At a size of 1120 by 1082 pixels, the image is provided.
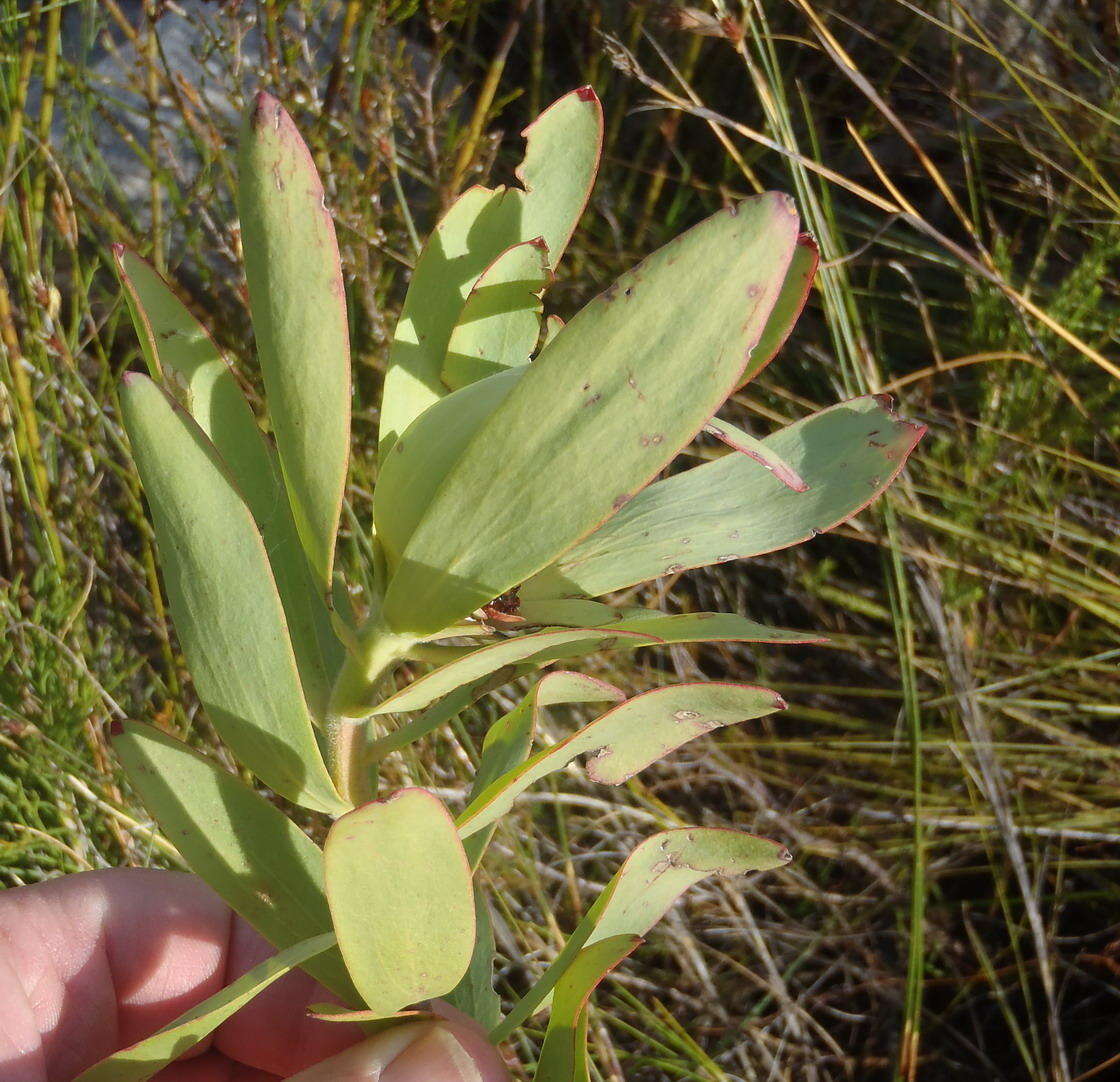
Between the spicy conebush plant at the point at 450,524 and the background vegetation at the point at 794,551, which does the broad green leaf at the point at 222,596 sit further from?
the background vegetation at the point at 794,551

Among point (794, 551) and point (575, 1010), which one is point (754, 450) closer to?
point (575, 1010)

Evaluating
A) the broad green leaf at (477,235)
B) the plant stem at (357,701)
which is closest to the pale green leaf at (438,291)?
the broad green leaf at (477,235)

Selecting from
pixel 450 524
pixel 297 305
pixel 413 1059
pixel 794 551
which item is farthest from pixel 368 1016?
pixel 794 551

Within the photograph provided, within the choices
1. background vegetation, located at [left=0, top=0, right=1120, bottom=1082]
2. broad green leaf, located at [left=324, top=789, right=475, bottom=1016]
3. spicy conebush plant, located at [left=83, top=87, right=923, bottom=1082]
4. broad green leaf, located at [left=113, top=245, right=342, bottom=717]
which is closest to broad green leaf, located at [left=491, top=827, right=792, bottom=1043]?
spicy conebush plant, located at [left=83, top=87, right=923, bottom=1082]

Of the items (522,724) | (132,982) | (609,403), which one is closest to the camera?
(609,403)

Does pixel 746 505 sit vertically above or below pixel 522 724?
above

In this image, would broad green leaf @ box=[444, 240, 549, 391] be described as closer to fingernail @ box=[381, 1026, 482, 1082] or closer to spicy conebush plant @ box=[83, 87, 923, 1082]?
spicy conebush plant @ box=[83, 87, 923, 1082]
